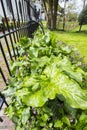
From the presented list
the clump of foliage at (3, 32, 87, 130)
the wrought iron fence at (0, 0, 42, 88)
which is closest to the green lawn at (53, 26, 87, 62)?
the wrought iron fence at (0, 0, 42, 88)

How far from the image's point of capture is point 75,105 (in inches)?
51.3

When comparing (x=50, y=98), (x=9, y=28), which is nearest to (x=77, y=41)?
(x=9, y=28)

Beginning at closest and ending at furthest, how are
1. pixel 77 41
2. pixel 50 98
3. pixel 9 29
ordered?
pixel 50 98, pixel 9 29, pixel 77 41

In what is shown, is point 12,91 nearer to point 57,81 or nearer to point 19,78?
point 19,78

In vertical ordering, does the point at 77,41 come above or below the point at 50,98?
below

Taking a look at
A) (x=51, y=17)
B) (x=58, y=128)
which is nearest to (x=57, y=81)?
(x=58, y=128)

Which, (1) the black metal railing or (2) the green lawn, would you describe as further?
(2) the green lawn

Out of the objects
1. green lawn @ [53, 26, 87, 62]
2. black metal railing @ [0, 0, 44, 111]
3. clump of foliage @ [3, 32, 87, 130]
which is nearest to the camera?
clump of foliage @ [3, 32, 87, 130]

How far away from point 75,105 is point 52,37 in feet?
5.40

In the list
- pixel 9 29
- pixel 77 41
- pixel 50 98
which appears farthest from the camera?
pixel 77 41

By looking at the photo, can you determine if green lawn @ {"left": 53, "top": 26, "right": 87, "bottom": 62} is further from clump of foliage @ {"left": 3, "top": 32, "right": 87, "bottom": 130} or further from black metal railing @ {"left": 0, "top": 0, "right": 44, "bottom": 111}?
clump of foliage @ {"left": 3, "top": 32, "right": 87, "bottom": 130}

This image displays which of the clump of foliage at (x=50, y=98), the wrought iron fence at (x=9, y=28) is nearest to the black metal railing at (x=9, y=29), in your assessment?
the wrought iron fence at (x=9, y=28)

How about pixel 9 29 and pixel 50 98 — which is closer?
pixel 50 98

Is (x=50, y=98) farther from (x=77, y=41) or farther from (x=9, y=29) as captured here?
(x=77, y=41)
